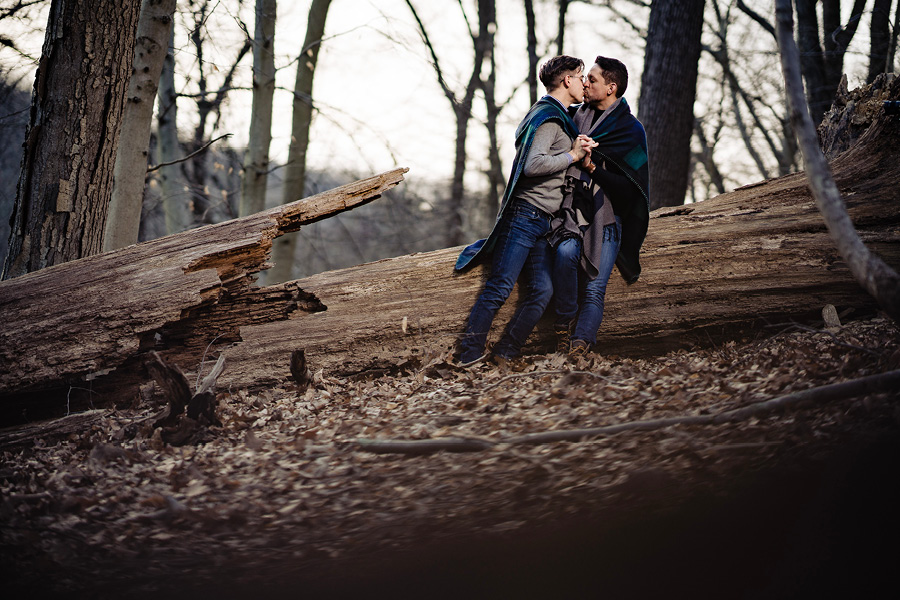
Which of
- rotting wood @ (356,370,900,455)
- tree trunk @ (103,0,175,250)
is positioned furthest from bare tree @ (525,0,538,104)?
rotting wood @ (356,370,900,455)

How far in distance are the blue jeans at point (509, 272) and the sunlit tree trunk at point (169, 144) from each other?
22.2 ft

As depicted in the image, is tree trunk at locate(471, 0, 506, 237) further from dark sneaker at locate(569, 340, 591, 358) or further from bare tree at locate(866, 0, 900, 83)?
dark sneaker at locate(569, 340, 591, 358)

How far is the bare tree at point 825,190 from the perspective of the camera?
2877mm

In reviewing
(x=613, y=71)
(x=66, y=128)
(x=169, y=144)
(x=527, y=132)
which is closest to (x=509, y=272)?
(x=527, y=132)

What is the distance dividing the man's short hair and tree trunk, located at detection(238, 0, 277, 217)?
6.24 metres

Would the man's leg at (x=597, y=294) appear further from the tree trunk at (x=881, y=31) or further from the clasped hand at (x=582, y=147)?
the tree trunk at (x=881, y=31)

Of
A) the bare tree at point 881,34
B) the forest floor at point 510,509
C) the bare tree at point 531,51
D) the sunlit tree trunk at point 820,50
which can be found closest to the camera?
the forest floor at point 510,509

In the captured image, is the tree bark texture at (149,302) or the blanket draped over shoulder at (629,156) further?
the blanket draped over shoulder at (629,156)

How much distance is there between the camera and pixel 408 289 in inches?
188

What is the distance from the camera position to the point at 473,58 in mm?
15023

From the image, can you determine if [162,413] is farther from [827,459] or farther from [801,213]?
[801,213]

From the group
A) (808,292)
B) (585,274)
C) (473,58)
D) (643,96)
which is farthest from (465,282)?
(473,58)

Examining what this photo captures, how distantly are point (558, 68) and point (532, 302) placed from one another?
1827mm

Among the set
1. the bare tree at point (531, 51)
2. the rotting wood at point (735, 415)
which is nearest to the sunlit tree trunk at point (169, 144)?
the rotting wood at point (735, 415)
